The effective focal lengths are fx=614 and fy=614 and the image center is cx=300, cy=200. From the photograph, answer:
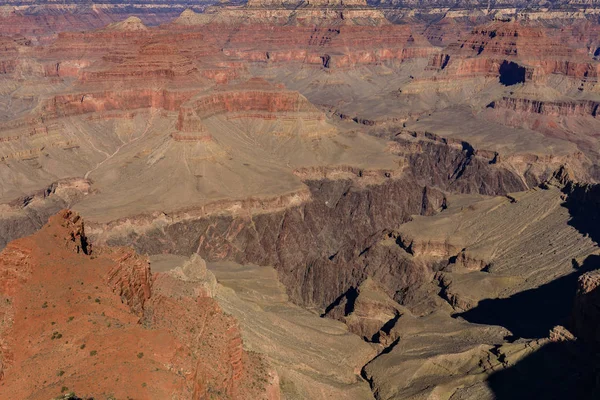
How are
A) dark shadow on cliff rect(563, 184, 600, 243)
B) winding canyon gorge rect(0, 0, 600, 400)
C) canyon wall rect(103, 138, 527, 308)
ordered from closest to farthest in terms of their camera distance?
winding canyon gorge rect(0, 0, 600, 400)
dark shadow on cliff rect(563, 184, 600, 243)
canyon wall rect(103, 138, 527, 308)

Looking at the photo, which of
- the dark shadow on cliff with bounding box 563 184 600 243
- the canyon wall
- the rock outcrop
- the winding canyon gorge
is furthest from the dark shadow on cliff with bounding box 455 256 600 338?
the rock outcrop

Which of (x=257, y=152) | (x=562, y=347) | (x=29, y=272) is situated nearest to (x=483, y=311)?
(x=562, y=347)

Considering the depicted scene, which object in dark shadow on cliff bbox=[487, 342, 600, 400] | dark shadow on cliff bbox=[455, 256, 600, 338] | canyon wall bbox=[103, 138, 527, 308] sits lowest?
canyon wall bbox=[103, 138, 527, 308]

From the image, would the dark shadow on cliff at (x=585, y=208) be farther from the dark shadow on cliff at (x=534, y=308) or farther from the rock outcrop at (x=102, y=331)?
the rock outcrop at (x=102, y=331)

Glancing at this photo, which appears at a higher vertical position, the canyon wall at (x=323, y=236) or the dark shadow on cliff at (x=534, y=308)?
the dark shadow on cliff at (x=534, y=308)

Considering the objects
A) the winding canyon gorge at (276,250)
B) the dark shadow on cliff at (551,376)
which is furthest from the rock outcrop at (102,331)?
the dark shadow on cliff at (551,376)

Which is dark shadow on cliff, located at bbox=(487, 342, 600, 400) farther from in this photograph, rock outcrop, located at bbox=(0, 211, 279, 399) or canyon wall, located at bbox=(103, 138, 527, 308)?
canyon wall, located at bbox=(103, 138, 527, 308)

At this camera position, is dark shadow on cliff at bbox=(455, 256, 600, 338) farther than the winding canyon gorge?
Yes
